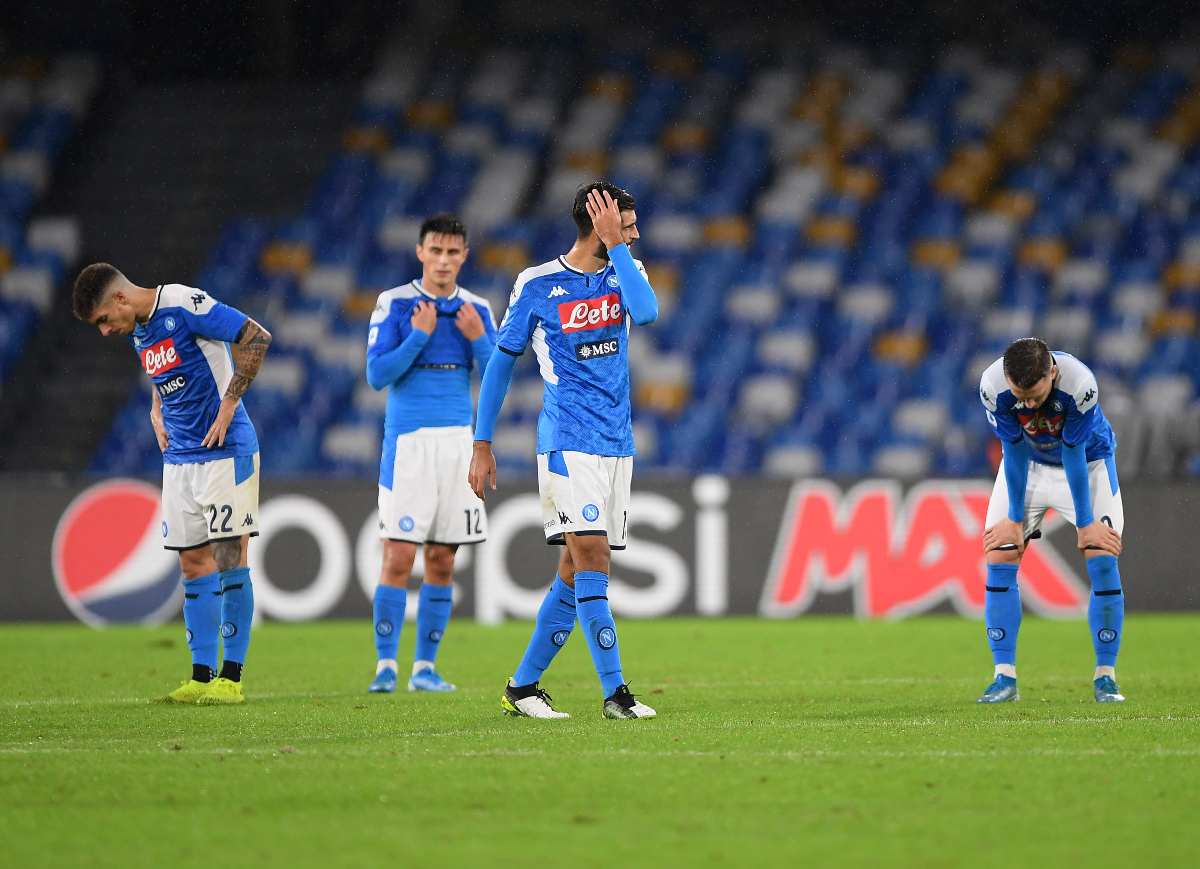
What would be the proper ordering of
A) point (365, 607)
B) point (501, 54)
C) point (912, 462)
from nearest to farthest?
point (365, 607), point (912, 462), point (501, 54)

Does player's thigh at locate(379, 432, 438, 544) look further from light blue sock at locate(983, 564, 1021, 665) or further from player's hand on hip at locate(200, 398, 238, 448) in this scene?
light blue sock at locate(983, 564, 1021, 665)

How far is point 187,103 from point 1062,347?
12733 mm

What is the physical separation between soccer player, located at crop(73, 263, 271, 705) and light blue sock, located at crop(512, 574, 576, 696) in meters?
1.67

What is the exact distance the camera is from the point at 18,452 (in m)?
19.2

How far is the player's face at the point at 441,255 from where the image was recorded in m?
9.20

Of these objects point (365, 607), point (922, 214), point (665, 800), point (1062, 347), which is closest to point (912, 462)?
point (1062, 347)

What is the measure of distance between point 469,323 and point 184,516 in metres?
1.78

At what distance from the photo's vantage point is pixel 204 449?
8.64 meters

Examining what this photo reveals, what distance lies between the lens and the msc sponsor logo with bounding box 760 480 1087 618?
47.0 ft

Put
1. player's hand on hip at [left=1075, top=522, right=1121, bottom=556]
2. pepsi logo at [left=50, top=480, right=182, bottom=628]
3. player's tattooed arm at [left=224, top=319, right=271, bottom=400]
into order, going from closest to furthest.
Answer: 1. player's hand on hip at [left=1075, top=522, right=1121, bottom=556]
2. player's tattooed arm at [left=224, top=319, right=271, bottom=400]
3. pepsi logo at [left=50, top=480, right=182, bottom=628]

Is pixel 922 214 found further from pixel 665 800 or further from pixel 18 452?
pixel 665 800

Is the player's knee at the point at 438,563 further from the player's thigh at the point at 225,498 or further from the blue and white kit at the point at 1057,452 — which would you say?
the blue and white kit at the point at 1057,452

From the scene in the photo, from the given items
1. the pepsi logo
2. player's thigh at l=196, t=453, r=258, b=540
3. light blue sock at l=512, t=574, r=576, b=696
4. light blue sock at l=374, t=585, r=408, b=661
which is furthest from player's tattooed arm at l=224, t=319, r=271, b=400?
the pepsi logo

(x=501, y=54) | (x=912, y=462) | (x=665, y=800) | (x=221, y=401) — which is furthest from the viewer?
(x=501, y=54)
